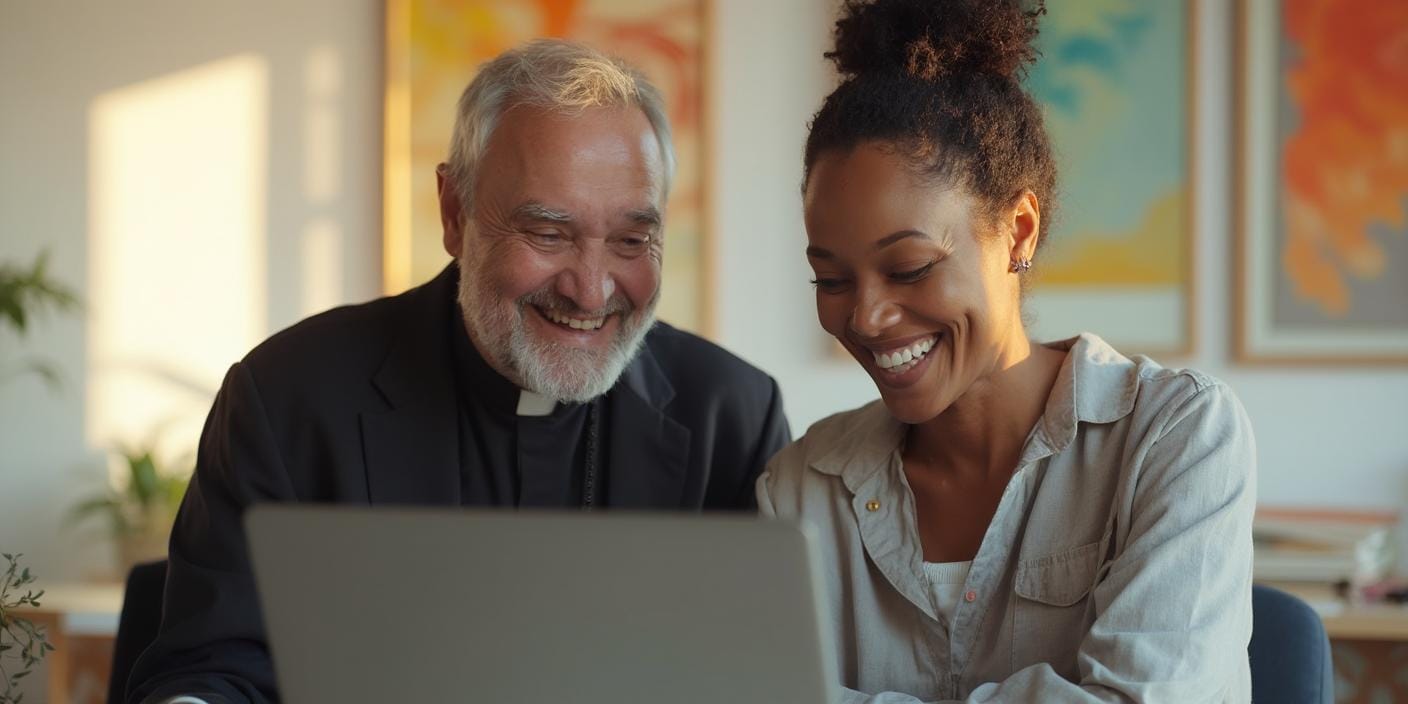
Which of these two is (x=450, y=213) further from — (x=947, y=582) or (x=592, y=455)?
(x=947, y=582)

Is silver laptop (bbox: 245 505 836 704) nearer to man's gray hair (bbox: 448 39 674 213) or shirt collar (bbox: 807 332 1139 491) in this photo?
shirt collar (bbox: 807 332 1139 491)

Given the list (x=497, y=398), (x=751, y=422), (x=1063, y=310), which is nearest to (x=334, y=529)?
(x=497, y=398)

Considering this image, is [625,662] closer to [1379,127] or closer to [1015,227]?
[1015,227]

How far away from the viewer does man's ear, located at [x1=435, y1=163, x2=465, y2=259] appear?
7.25 ft

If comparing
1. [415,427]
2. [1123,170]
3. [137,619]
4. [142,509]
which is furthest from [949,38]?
[142,509]

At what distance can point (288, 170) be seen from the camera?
3.92 meters

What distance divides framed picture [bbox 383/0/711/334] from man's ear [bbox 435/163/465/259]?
156 centimetres

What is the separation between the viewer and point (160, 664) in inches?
73.7

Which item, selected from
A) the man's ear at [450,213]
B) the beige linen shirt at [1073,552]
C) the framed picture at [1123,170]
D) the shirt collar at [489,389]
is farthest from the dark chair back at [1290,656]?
the framed picture at [1123,170]

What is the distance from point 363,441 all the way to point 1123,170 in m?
2.18

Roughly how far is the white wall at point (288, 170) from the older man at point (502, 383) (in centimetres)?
148

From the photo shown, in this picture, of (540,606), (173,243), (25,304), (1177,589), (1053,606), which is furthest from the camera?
(173,243)

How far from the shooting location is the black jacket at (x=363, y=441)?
6.23 feet

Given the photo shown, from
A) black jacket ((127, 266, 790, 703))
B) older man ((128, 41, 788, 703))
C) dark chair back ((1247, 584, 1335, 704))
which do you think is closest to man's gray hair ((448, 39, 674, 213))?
older man ((128, 41, 788, 703))
